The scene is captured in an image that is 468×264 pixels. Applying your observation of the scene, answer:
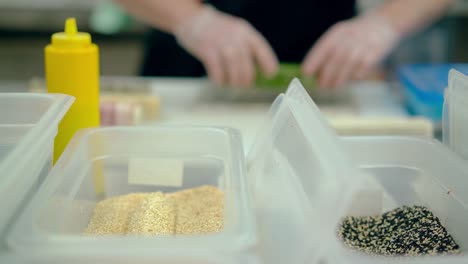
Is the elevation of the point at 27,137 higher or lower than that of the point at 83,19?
higher

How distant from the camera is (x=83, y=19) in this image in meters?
2.95

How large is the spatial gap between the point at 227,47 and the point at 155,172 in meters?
0.84

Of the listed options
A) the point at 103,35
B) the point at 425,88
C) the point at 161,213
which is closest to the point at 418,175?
the point at 161,213

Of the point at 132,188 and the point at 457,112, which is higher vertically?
the point at 457,112

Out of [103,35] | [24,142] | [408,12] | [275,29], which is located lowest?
[103,35]

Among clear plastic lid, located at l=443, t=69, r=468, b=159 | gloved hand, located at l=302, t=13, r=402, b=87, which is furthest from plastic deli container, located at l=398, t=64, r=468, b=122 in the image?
clear plastic lid, located at l=443, t=69, r=468, b=159

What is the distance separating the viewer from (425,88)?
1.33m

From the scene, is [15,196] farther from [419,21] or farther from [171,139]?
[419,21]

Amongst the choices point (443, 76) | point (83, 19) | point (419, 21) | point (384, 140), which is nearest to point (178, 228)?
point (384, 140)

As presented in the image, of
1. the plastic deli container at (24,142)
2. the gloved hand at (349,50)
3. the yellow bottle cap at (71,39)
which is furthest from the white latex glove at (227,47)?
the plastic deli container at (24,142)

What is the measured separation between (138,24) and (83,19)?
0.29 metres

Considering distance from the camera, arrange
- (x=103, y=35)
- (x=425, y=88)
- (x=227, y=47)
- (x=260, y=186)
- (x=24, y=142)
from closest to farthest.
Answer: (x=24, y=142) < (x=260, y=186) < (x=425, y=88) < (x=227, y=47) < (x=103, y=35)

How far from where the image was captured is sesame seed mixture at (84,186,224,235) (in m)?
0.59

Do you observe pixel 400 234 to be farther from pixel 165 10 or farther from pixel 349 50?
pixel 165 10
